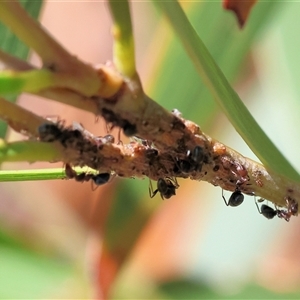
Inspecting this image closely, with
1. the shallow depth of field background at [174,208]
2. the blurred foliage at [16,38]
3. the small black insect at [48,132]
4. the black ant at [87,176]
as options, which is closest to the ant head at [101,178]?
the black ant at [87,176]

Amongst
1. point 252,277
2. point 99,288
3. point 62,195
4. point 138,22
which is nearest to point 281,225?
point 252,277

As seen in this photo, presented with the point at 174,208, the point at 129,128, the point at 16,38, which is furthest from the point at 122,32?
the point at 174,208

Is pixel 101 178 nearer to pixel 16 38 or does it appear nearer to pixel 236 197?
pixel 236 197

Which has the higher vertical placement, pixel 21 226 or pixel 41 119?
pixel 21 226

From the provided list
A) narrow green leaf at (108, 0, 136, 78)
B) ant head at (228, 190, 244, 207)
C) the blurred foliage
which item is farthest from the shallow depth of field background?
narrow green leaf at (108, 0, 136, 78)

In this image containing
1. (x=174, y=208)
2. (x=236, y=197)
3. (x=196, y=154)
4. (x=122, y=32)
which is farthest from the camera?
(x=174, y=208)

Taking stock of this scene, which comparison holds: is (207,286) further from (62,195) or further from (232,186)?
(232,186)

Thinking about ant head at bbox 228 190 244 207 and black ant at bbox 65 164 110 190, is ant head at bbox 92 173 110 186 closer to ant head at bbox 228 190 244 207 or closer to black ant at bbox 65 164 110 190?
black ant at bbox 65 164 110 190
